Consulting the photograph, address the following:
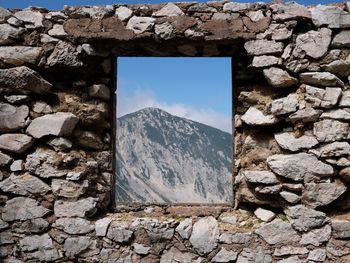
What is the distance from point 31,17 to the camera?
159 inches

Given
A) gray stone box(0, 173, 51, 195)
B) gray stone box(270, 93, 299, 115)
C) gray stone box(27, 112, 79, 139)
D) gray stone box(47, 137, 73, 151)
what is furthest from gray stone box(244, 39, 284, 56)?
gray stone box(0, 173, 51, 195)

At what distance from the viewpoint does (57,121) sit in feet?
13.0

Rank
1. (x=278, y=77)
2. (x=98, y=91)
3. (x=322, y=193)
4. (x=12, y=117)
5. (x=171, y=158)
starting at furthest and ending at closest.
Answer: (x=171, y=158)
(x=98, y=91)
(x=12, y=117)
(x=278, y=77)
(x=322, y=193)

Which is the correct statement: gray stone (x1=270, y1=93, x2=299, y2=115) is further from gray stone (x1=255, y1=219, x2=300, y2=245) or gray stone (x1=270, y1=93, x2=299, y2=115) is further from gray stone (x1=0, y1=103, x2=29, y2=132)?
gray stone (x1=0, y1=103, x2=29, y2=132)

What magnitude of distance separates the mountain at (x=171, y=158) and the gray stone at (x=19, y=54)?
44786 mm

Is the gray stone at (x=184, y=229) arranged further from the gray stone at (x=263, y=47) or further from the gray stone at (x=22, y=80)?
the gray stone at (x=22, y=80)

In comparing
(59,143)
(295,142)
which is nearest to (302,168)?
(295,142)

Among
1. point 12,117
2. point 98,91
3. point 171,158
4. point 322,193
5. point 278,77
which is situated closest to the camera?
point 322,193

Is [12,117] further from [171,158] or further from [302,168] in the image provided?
[171,158]

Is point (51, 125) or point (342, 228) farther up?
point (51, 125)

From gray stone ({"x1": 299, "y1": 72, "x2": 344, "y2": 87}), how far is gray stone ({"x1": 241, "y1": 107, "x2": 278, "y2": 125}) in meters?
0.50

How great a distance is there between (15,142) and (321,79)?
313cm

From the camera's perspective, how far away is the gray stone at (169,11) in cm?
398

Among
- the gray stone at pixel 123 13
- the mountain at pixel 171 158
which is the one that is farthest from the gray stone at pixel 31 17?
the mountain at pixel 171 158
